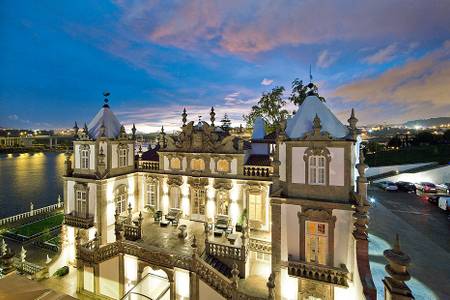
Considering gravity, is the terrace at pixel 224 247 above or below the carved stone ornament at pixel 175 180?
below

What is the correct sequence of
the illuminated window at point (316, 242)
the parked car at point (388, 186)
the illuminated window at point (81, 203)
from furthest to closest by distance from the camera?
the parked car at point (388, 186) → the illuminated window at point (81, 203) → the illuminated window at point (316, 242)

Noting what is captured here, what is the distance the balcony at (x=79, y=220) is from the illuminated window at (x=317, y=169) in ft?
55.8

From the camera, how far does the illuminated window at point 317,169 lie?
11.9 metres

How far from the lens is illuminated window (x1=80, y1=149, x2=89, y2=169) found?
1923 centimetres

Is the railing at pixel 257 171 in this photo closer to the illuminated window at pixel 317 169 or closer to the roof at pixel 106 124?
the illuminated window at pixel 317 169

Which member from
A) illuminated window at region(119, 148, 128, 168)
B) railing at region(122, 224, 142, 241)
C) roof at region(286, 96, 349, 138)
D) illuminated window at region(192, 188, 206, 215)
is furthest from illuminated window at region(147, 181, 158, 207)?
roof at region(286, 96, 349, 138)

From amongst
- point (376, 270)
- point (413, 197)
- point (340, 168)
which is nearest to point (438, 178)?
point (413, 197)

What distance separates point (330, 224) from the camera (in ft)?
38.0

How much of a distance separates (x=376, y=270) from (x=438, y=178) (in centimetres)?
3935

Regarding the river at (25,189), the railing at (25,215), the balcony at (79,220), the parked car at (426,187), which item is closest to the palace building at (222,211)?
the balcony at (79,220)

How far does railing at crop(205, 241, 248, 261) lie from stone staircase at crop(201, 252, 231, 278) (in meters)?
0.25

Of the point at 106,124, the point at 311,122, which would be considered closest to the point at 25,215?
the point at 106,124

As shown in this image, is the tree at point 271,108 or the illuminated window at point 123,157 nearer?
the illuminated window at point 123,157

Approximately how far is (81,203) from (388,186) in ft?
142
